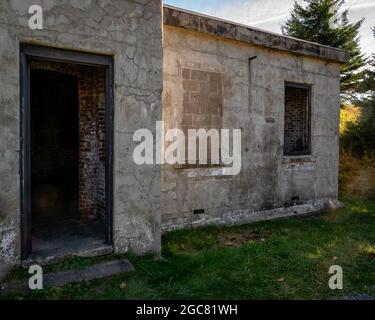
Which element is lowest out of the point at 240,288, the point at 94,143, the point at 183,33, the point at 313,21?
the point at 240,288

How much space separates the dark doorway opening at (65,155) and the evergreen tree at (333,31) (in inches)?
587

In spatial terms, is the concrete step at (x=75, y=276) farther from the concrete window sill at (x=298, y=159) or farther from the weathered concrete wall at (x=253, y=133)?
the concrete window sill at (x=298, y=159)

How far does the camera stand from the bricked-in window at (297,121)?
28.9 ft

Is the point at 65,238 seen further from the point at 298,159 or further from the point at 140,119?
the point at 298,159

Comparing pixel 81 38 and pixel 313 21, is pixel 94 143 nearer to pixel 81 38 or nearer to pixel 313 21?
pixel 81 38

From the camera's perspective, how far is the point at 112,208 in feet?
14.4

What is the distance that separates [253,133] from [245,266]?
366 centimetres

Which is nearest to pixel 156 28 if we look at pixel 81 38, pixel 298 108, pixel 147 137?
pixel 81 38

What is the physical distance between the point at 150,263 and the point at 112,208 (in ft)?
2.94

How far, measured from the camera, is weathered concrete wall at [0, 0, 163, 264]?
366 cm

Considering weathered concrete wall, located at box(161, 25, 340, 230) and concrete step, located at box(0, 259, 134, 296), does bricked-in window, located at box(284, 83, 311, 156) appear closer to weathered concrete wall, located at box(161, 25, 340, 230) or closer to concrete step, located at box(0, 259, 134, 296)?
weathered concrete wall, located at box(161, 25, 340, 230)

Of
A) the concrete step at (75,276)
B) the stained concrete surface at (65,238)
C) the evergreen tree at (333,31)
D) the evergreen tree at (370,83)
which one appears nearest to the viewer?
the concrete step at (75,276)

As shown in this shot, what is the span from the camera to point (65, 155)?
761cm

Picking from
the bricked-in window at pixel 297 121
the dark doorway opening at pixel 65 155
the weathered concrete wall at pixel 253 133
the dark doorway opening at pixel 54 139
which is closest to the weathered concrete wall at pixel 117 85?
the dark doorway opening at pixel 65 155
